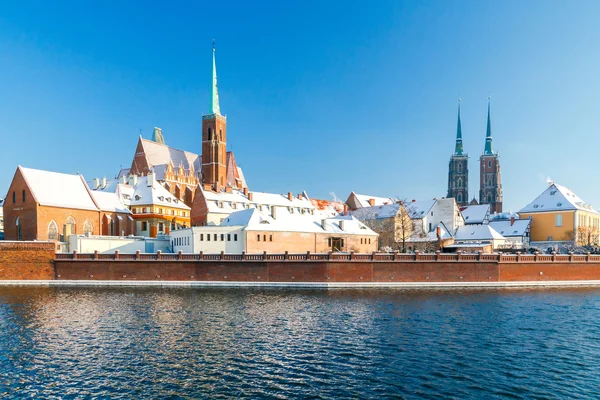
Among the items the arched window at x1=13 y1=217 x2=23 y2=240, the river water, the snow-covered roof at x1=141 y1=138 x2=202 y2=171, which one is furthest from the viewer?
the snow-covered roof at x1=141 y1=138 x2=202 y2=171

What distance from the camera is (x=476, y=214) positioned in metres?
113

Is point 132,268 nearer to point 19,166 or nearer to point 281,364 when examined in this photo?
point 19,166

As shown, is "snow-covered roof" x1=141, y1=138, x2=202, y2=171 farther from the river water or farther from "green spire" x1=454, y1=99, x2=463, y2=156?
"green spire" x1=454, y1=99, x2=463, y2=156

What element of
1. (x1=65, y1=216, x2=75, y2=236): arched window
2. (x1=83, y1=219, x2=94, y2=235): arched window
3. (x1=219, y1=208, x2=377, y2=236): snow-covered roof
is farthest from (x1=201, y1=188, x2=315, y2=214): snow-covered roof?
(x1=65, y1=216, x2=75, y2=236): arched window

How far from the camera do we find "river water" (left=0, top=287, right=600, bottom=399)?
20500mm

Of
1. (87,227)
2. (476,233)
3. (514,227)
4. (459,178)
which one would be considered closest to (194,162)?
(87,227)

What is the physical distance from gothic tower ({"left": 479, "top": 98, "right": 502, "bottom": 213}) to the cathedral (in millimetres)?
101964

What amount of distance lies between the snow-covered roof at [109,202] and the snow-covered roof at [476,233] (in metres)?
65.2

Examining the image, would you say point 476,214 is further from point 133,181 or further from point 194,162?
point 133,181

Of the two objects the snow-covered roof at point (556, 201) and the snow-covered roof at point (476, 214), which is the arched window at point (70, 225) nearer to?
the snow-covered roof at point (476, 214)

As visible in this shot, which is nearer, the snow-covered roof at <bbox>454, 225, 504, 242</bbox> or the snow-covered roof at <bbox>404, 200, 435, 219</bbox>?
the snow-covered roof at <bbox>454, 225, 504, 242</bbox>

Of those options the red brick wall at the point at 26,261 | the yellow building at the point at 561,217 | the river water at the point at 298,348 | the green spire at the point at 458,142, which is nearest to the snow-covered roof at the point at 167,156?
the red brick wall at the point at 26,261

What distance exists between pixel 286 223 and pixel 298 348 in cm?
3940

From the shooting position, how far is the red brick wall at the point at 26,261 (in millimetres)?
55062
